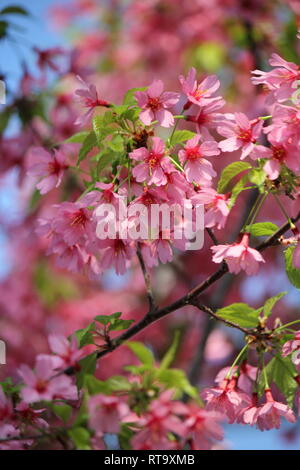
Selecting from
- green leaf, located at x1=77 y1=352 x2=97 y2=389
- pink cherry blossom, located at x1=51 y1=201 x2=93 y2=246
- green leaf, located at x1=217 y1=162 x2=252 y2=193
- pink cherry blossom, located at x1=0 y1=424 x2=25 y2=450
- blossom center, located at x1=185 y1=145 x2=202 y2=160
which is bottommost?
pink cherry blossom, located at x1=0 y1=424 x2=25 y2=450

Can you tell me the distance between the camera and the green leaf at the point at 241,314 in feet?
3.89

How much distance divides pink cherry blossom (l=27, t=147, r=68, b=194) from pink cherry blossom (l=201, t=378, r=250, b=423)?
1.81 feet

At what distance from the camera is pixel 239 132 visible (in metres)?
1.15

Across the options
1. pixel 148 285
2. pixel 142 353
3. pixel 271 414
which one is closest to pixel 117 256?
pixel 148 285

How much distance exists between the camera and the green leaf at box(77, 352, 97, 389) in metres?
1.16

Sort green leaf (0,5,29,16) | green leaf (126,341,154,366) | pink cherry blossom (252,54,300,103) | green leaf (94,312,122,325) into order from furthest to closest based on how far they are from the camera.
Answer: green leaf (0,5,29,16) → green leaf (126,341,154,366) → green leaf (94,312,122,325) → pink cherry blossom (252,54,300,103)

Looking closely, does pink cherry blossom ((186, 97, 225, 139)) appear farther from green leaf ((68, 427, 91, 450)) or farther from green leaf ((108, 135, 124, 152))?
green leaf ((68, 427, 91, 450))

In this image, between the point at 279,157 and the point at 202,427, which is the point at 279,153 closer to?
the point at 279,157

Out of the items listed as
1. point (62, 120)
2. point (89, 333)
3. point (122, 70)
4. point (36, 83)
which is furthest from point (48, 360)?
point (122, 70)

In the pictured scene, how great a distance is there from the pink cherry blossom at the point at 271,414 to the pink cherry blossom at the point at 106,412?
0.87 feet

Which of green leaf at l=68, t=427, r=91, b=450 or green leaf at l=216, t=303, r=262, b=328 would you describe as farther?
green leaf at l=216, t=303, r=262, b=328

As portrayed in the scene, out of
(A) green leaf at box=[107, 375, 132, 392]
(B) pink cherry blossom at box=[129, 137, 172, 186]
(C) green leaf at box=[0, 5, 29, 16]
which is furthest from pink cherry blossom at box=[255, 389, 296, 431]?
(C) green leaf at box=[0, 5, 29, 16]

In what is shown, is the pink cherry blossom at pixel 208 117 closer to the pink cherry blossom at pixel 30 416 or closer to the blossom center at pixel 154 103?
the blossom center at pixel 154 103
